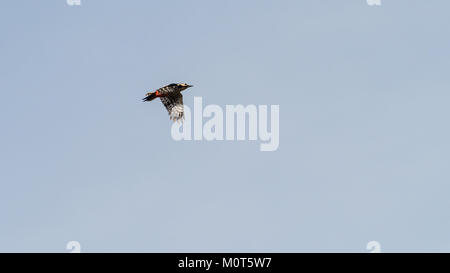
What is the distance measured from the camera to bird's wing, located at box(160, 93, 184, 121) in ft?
298

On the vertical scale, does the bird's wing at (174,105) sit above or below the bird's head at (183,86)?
below

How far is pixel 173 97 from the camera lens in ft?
299

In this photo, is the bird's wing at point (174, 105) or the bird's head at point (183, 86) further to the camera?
the bird's wing at point (174, 105)

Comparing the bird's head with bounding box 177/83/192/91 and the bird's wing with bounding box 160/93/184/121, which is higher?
the bird's head with bounding box 177/83/192/91

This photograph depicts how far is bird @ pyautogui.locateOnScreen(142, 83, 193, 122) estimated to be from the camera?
89.5 meters

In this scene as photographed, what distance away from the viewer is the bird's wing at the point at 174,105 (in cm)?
9075

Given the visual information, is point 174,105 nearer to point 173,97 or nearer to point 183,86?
point 173,97

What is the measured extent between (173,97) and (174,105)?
105cm

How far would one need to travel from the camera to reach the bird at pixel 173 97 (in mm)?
89500

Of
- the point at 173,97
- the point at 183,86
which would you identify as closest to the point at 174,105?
the point at 173,97

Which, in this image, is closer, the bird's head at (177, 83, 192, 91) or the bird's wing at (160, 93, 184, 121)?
the bird's head at (177, 83, 192, 91)
